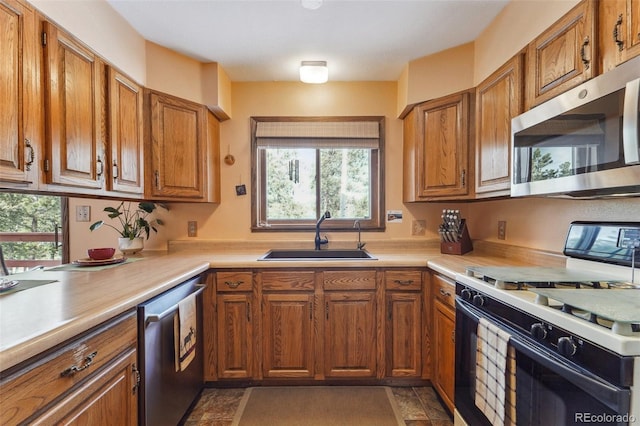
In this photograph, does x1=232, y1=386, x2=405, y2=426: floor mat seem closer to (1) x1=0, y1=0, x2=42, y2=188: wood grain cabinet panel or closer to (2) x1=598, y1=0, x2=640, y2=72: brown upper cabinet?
(1) x1=0, y1=0, x2=42, y2=188: wood grain cabinet panel

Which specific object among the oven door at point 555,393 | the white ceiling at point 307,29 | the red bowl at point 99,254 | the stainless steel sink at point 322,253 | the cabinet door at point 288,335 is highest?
the white ceiling at point 307,29

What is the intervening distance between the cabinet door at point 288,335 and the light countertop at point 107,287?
0.25m

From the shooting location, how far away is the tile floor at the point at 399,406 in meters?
1.76

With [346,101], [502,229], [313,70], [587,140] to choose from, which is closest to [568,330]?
[587,140]

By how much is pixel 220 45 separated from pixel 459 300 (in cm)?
216

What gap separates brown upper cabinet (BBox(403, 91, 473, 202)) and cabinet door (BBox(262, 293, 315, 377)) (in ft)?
3.83

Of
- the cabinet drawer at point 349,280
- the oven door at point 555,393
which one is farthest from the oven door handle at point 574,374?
the cabinet drawer at point 349,280

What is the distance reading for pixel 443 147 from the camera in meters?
2.15

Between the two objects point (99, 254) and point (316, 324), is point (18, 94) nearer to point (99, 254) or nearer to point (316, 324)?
point (99, 254)

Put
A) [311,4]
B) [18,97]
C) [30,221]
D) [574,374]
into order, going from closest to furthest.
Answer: [574,374] < [18,97] < [311,4] < [30,221]

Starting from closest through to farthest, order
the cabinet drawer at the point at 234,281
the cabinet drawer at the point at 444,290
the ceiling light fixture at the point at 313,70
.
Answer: the cabinet drawer at the point at 444,290
the cabinet drawer at the point at 234,281
the ceiling light fixture at the point at 313,70

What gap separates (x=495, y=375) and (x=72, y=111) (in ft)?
7.09

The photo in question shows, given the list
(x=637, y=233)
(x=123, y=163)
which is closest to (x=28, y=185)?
(x=123, y=163)

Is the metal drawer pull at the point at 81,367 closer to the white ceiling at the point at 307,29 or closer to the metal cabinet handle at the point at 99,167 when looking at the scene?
the metal cabinet handle at the point at 99,167
